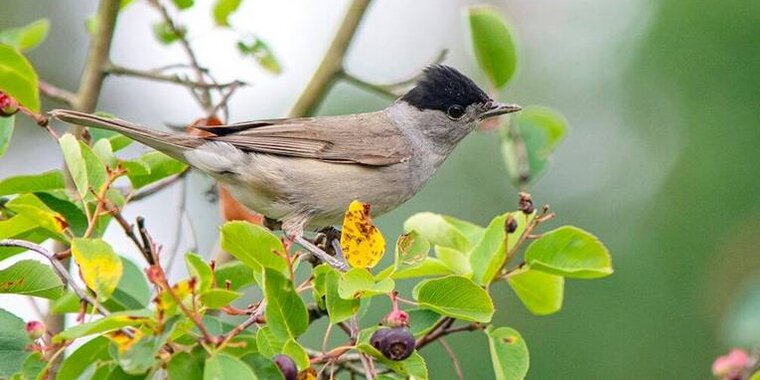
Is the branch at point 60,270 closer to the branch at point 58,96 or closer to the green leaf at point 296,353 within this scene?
the green leaf at point 296,353

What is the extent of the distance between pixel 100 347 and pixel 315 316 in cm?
82

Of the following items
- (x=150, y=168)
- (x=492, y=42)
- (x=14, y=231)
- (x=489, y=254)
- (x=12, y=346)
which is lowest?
(x=12, y=346)

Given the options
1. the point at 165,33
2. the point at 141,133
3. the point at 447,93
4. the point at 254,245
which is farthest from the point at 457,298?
the point at 447,93

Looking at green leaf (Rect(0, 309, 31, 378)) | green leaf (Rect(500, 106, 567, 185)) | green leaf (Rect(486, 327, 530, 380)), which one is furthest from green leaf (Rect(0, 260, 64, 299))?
green leaf (Rect(500, 106, 567, 185))

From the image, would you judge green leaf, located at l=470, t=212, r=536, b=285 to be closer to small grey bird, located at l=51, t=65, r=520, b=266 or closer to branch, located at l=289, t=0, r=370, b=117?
small grey bird, located at l=51, t=65, r=520, b=266

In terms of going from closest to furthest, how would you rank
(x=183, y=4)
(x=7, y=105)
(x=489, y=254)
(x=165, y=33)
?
(x=7, y=105), (x=489, y=254), (x=183, y=4), (x=165, y=33)

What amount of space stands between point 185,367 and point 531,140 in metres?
2.05

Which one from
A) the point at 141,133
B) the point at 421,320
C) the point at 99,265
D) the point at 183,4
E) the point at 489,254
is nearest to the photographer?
the point at 99,265

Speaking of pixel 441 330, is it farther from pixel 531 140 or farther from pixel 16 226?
pixel 531 140

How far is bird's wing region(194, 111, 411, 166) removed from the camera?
3.96 m

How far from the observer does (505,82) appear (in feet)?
12.7

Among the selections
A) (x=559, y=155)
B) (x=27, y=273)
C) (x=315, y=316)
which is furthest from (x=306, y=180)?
(x=559, y=155)

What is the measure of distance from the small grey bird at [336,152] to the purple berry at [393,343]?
1.48m

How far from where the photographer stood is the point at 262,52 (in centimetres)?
393
